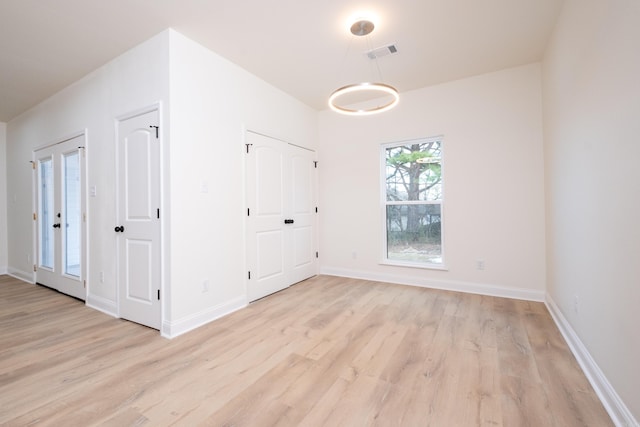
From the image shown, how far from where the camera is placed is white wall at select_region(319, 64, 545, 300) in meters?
3.51

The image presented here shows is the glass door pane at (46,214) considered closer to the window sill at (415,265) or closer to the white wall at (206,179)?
the white wall at (206,179)

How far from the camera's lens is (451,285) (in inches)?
157

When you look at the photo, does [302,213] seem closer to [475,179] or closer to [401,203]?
[401,203]

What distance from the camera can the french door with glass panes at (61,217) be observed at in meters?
3.67

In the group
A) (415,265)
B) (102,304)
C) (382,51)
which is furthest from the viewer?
(415,265)

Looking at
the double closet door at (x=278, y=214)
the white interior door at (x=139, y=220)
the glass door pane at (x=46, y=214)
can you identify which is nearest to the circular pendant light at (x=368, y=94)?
the double closet door at (x=278, y=214)

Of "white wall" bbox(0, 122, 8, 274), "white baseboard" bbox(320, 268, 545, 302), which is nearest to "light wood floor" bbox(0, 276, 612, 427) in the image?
"white baseboard" bbox(320, 268, 545, 302)

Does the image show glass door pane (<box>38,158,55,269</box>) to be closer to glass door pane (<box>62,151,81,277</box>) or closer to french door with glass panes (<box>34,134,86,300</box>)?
french door with glass panes (<box>34,134,86,300</box>)

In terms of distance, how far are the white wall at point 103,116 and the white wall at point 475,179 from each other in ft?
9.73

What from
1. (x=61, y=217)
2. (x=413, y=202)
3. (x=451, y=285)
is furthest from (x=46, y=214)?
→ (x=451, y=285)

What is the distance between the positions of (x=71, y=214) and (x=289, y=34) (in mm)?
3796

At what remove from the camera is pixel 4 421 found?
1.58 m

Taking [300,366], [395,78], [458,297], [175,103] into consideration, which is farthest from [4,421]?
[395,78]

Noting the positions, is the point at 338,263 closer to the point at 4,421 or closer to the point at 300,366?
the point at 300,366
